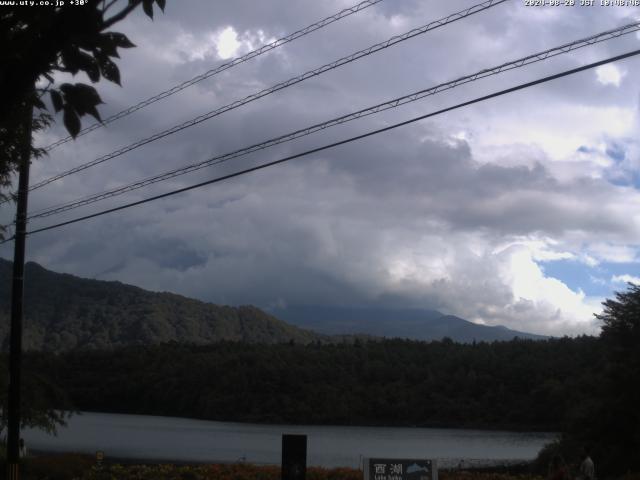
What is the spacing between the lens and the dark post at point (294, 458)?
14.3 m

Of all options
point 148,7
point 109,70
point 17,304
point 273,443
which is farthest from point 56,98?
point 273,443

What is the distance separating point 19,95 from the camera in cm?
470

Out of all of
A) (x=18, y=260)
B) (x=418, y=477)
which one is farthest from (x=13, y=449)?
(x=418, y=477)

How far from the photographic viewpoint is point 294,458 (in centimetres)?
1436

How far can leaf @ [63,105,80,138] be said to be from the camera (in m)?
4.89

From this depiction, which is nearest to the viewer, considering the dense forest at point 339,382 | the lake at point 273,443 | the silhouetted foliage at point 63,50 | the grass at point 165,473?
the silhouetted foliage at point 63,50

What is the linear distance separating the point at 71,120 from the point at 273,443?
189 feet

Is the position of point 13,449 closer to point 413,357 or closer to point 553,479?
point 553,479

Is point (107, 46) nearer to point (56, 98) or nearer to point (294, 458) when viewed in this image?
point (56, 98)

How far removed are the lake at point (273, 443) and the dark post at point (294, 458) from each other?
24608 millimetres

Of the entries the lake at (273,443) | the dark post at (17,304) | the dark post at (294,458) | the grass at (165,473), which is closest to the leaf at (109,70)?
the dark post at (294,458)

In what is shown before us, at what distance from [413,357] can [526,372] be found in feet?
71.5

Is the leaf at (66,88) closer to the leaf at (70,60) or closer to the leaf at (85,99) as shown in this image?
the leaf at (85,99)

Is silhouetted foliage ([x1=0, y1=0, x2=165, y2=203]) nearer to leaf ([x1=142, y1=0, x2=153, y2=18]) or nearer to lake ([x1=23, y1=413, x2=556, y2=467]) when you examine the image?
leaf ([x1=142, y1=0, x2=153, y2=18])
